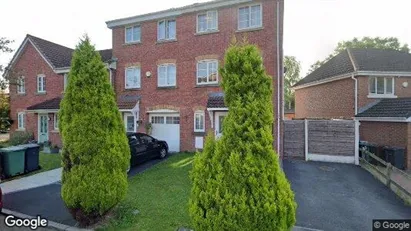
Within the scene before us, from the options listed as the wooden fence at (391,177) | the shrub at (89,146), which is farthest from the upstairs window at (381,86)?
the shrub at (89,146)

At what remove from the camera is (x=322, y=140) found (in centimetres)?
1332

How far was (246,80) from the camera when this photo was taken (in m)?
4.24

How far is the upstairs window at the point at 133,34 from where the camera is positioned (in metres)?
17.3

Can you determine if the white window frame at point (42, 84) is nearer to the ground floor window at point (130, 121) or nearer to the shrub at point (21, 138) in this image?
the shrub at point (21, 138)

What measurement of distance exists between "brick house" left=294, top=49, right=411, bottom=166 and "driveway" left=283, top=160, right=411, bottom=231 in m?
3.48

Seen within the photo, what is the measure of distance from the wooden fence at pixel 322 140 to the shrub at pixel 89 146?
994 centimetres

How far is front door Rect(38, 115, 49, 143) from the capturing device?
19516 mm

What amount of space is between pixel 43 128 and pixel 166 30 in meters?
12.3

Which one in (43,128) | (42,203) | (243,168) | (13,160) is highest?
(243,168)

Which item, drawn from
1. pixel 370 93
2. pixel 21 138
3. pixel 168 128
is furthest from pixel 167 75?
pixel 370 93

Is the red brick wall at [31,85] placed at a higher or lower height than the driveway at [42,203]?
higher

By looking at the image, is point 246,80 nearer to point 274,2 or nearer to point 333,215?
point 333,215

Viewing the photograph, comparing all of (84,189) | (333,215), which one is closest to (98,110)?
(84,189)

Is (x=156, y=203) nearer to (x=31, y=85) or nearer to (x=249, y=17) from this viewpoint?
(x=249, y=17)
